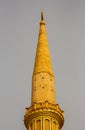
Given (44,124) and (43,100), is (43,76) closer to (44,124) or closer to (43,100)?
(43,100)

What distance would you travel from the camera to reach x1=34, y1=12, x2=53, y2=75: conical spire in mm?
59531

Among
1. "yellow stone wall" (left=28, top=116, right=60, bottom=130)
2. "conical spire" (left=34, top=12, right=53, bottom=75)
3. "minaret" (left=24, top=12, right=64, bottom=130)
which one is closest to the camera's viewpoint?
"yellow stone wall" (left=28, top=116, right=60, bottom=130)

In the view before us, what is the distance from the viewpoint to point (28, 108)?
5616cm

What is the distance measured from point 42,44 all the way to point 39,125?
10.0 m

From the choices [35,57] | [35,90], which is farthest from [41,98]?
[35,57]

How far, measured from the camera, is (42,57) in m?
60.5

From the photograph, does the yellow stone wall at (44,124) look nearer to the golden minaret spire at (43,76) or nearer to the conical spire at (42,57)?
the golden minaret spire at (43,76)

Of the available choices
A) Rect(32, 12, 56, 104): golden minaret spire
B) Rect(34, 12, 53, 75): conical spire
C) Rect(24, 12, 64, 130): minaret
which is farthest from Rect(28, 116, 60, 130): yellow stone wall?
Rect(34, 12, 53, 75): conical spire

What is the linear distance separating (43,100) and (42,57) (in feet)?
17.9

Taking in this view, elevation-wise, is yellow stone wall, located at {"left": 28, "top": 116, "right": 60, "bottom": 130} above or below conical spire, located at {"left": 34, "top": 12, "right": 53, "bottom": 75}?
below

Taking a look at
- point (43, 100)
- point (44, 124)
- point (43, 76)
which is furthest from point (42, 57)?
point (44, 124)

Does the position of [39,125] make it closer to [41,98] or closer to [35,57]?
[41,98]

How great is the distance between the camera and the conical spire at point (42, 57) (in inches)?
2344

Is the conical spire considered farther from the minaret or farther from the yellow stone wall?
the yellow stone wall
